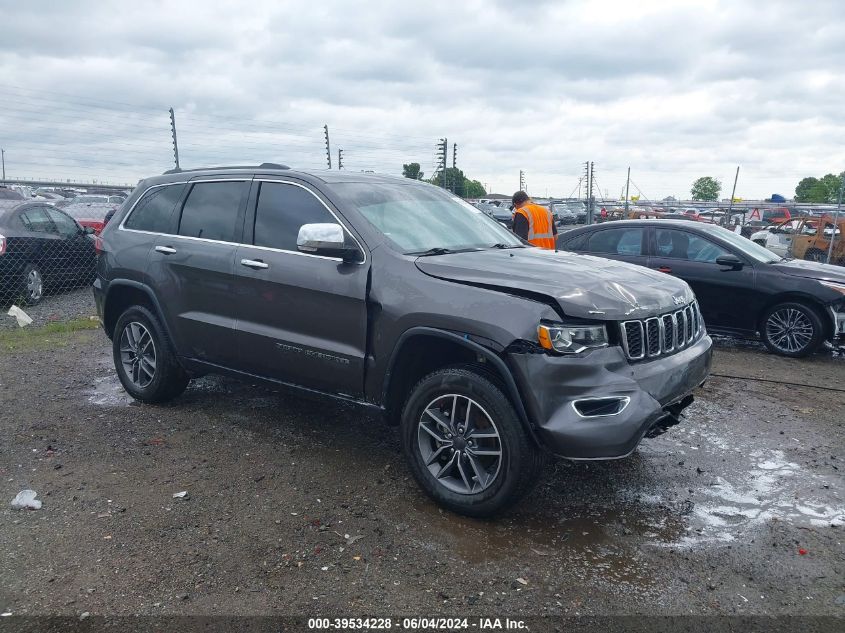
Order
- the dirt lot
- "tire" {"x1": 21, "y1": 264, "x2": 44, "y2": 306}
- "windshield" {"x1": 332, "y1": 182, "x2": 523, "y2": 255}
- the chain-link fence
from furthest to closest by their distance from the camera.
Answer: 1. "tire" {"x1": 21, "y1": 264, "x2": 44, "y2": 306}
2. the chain-link fence
3. "windshield" {"x1": 332, "y1": 182, "x2": 523, "y2": 255}
4. the dirt lot

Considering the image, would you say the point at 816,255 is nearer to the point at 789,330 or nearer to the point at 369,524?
the point at 789,330

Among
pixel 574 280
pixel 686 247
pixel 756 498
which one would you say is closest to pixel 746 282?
pixel 686 247

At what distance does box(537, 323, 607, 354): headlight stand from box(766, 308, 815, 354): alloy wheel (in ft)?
17.0

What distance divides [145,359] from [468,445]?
10.1ft

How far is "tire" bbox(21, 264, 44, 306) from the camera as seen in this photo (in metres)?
10.1

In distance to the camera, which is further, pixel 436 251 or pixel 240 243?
pixel 240 243

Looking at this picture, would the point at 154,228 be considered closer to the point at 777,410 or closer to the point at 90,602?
the point at 90,602

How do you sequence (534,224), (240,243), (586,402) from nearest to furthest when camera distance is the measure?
(586,402) < (240,243) < (534,224)

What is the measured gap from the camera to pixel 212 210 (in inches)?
198

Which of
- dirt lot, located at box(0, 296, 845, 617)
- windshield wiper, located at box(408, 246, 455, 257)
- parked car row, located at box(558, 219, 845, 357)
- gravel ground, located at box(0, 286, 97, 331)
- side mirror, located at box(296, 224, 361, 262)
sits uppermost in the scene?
side mirror, located at box(296, 224, 361, 262)

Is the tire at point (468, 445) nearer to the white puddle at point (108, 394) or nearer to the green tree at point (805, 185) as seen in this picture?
the white puddle at point (108, 394)

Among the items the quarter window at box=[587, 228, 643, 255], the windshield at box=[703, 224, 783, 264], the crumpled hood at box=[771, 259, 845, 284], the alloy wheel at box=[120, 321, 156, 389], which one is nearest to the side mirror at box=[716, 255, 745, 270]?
the windshield at box=[703, 224, 783, 264]

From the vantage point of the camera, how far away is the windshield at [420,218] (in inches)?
170

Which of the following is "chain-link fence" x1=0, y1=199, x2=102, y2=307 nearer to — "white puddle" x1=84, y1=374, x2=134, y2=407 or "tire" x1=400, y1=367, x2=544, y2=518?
"white puddle" x1=84, y1=374, x2=134, y2=407
